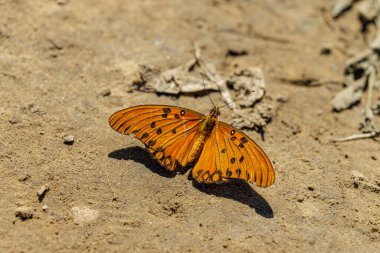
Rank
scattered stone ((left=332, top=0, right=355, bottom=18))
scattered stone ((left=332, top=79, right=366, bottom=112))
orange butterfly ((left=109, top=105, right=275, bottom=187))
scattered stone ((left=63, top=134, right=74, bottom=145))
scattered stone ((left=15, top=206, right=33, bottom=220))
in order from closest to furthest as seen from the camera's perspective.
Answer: scattered stone ((left=15, top=206, right=33, bottom=220)) < orange butterfly ((left=109, top=105, right=275, bottom=187)) < scattered stone ((left=63, top=134, right=74, bottom=145)) < scattered stone ((left=332, top=79, right=366, bottom=112)) < scattered stone ((left=332, top=0, right=355, bottom=18))

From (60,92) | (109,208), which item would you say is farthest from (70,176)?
(60,92)

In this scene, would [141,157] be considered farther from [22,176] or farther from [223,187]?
[22,176]

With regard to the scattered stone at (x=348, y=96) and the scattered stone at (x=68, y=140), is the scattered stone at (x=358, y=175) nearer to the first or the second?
the scattered stone at (x=348, y=96)

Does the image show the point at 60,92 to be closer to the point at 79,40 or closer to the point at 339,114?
the point at 79,40

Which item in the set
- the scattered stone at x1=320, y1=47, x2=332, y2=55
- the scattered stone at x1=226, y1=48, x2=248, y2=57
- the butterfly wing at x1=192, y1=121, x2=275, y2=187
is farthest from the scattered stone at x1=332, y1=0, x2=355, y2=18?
the butterfly wing at x1=192, y1=121, x2=275, y2=187

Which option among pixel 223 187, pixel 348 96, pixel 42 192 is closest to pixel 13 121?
pixel 42 192

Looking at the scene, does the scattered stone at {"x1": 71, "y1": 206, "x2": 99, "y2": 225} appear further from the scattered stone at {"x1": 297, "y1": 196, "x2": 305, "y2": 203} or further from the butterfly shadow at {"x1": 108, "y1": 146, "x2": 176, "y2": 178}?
the scattered stone at {"x1": 297, "y1": 196, "x2": 305, "y2": 203}
